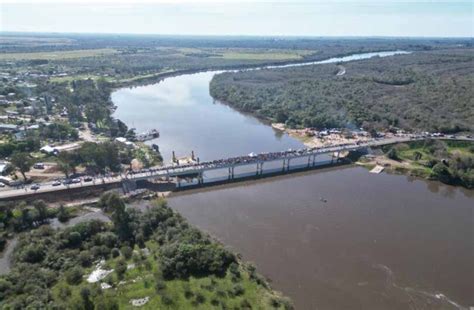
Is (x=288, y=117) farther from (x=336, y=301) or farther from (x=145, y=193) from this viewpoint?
(x=336, y=301)

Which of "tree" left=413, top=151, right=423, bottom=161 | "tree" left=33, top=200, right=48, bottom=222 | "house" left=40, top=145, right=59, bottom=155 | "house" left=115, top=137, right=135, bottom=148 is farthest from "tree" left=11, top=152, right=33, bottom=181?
"tree" left=413, top=151, right=423, bottom=161

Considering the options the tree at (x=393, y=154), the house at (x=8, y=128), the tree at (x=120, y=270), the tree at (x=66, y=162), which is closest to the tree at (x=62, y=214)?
the tree at (x=66, y=162)

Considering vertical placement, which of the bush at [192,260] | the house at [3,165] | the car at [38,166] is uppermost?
the bush at [192,260]

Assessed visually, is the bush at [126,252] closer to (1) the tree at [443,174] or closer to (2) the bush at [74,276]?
(2) the bush at [74,276]

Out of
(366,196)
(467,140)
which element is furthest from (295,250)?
(467,140)

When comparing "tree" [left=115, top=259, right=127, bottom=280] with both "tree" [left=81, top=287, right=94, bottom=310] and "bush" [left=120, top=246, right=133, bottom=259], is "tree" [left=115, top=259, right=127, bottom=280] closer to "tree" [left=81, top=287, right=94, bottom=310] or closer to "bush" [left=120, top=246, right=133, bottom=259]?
"bush" [left=120, top=246, right=133, bottom=259]
